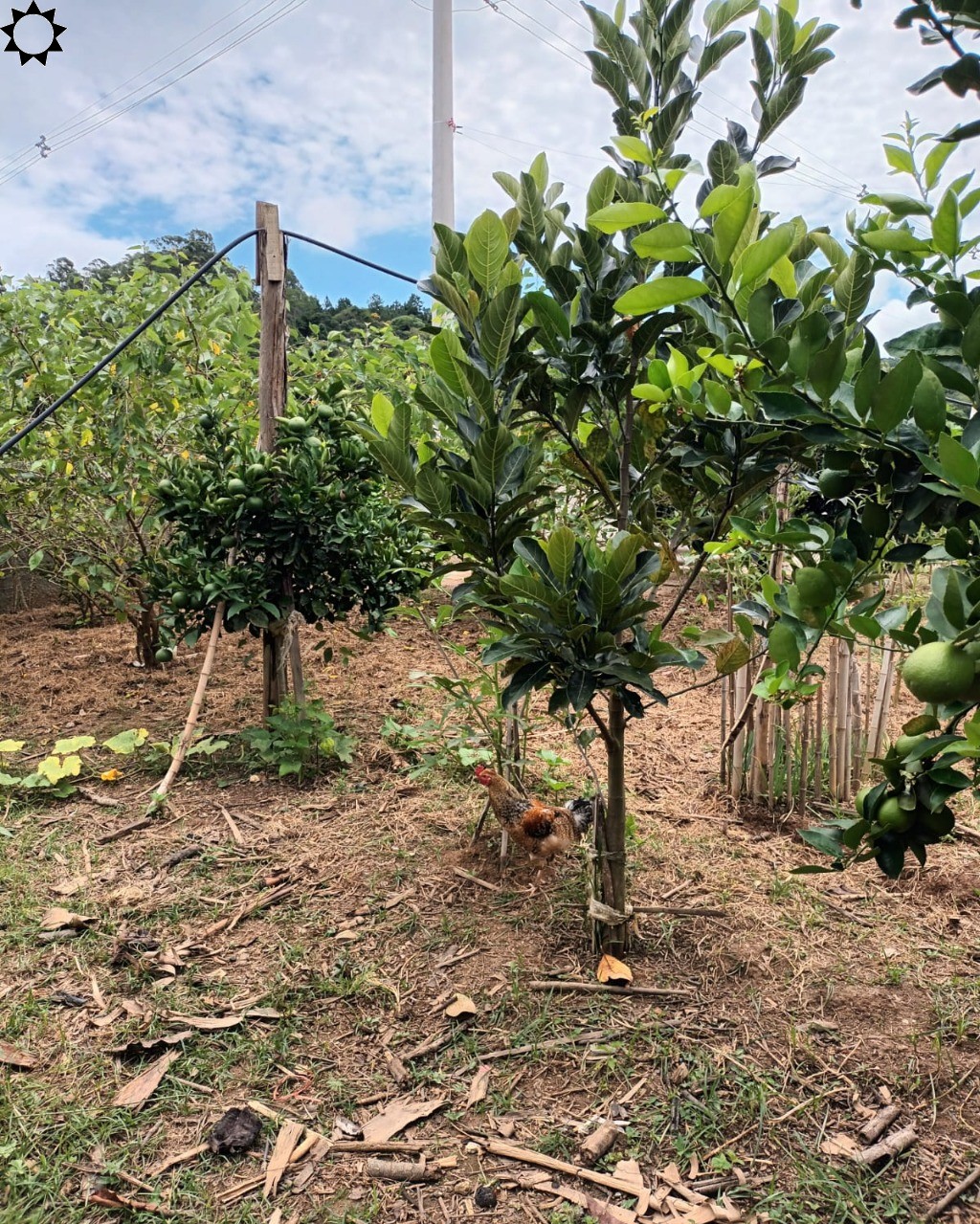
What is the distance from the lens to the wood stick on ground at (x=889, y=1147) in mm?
1578

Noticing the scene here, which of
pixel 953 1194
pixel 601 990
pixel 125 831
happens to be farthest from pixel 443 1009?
pixel 125 831

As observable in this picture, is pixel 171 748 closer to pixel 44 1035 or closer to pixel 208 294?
pixel 44 1035

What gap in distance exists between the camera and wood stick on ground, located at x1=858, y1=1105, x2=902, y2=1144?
1.64m

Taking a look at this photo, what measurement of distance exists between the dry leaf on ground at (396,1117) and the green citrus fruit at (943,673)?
1452 millimetres

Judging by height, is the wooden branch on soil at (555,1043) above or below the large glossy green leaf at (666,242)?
below

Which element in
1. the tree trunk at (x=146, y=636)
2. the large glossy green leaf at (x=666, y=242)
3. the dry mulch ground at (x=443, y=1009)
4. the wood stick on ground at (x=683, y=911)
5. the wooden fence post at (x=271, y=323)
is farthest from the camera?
the tree trunk at (x=146, y=636)

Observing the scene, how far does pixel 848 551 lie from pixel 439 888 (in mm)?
1906

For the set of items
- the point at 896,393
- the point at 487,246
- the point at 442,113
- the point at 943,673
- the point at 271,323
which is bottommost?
the point at 943,673

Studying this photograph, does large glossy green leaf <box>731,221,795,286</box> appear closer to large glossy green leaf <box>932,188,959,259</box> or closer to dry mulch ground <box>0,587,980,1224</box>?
large glossy green leaf <box>932,188,959,259</box>

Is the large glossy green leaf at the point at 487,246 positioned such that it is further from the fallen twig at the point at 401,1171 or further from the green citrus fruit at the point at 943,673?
the fallen twig at the point at 401,1171

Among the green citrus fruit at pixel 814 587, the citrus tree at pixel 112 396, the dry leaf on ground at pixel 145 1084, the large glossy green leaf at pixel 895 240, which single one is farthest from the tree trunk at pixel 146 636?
the large glossy green leaf at pixel 895 240

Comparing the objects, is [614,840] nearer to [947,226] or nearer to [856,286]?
[856,286]

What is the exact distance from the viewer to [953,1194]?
150 centimetres

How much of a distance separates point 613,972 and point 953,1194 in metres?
0.81
